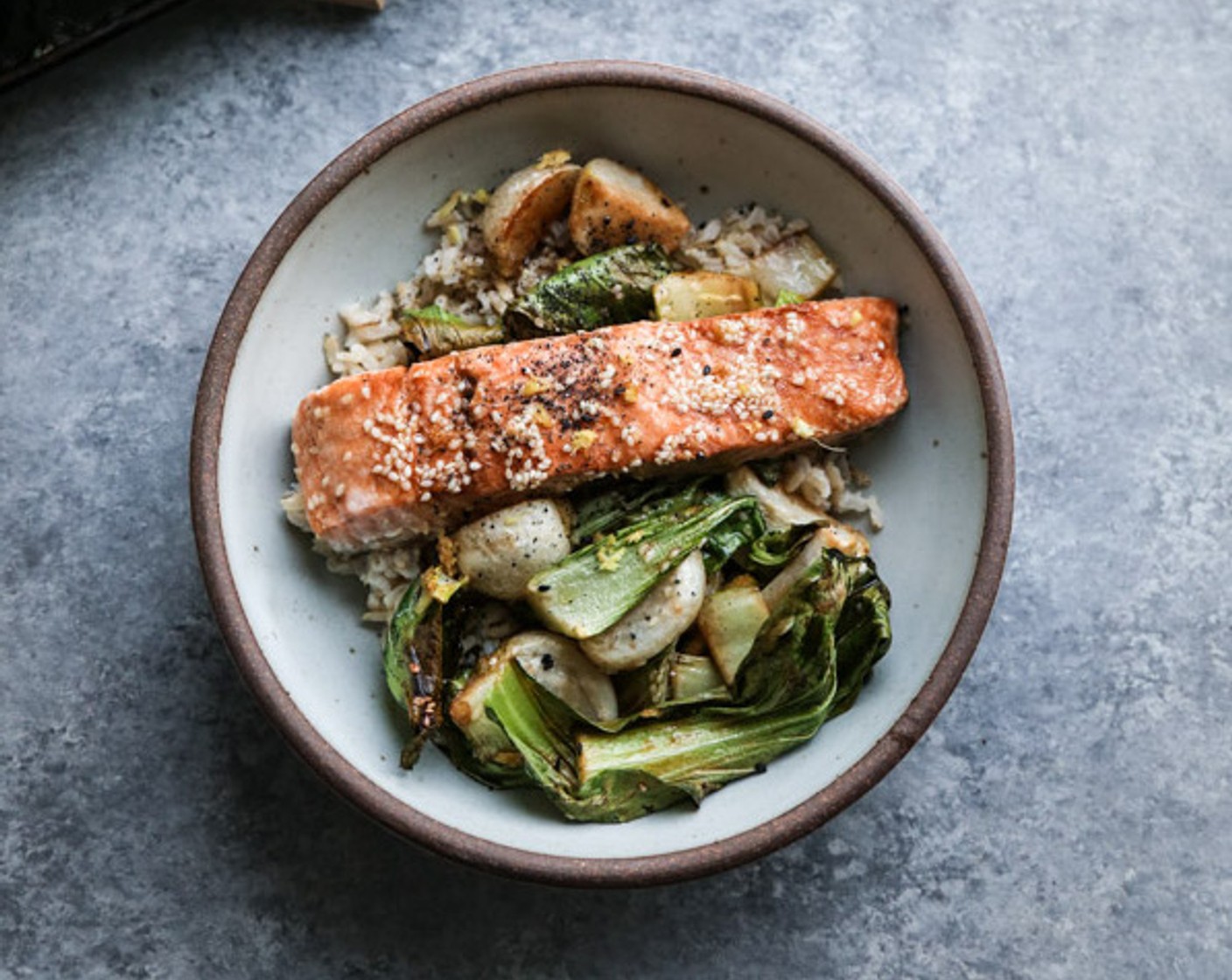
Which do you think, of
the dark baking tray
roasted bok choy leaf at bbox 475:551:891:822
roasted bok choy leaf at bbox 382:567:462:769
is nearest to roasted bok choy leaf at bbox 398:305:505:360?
roasted bok choy leaf at bbox 382:567:462:769

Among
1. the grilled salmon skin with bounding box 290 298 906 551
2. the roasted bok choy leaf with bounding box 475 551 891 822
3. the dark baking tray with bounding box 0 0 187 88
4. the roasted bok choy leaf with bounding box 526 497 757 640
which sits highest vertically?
the dark baking tray with bounding box 0 0 187 88

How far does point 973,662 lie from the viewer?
3336mm

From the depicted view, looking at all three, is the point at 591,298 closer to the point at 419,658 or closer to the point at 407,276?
the point at 407,276

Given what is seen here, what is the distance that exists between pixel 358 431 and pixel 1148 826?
217 cm

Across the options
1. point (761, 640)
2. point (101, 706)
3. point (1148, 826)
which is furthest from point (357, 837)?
point (1148, 826)

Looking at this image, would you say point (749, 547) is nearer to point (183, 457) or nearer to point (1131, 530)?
point (1131, 530)

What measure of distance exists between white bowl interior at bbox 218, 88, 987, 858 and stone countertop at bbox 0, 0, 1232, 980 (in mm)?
393

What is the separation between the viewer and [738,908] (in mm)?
3305

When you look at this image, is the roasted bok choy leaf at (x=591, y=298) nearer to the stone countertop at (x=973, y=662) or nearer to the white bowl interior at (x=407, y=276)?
the white bowl interior at (x=407, y=276)

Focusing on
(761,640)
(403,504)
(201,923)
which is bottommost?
(201,923)

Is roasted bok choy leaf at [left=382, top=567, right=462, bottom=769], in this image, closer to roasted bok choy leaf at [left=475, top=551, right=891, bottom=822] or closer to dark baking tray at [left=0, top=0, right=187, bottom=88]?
roasted bok choy leaf at [left=475, top=551, right=891, bottom=822]

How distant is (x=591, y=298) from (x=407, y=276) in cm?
46

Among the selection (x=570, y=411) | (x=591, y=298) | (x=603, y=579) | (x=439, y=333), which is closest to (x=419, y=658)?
(x=603, y=579)

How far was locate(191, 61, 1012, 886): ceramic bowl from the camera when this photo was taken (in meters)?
2.83
